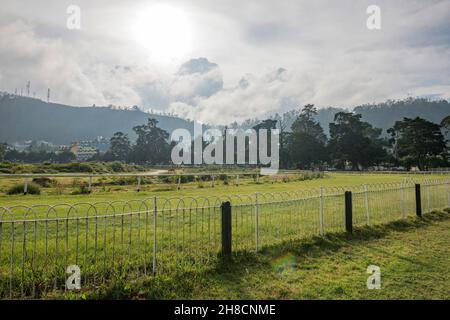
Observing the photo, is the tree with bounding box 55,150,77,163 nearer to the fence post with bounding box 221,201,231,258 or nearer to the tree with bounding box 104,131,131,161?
the tree with bounding box 104,131,131,161

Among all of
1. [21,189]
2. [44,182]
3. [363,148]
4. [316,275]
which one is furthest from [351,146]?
[316,275]

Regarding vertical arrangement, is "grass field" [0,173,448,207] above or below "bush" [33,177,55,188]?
below

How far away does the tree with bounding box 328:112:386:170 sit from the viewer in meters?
64.5

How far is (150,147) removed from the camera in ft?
317

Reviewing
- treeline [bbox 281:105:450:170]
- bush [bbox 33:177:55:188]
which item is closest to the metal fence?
bush [bbox 33:177:55:188]

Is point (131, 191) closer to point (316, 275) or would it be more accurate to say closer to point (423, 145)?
point (316, 275)

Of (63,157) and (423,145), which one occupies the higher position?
(423,145)

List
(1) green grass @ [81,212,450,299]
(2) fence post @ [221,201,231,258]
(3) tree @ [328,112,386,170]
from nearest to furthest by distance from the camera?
(1) green grass @ [81,212,450,299] → (2) fence post @ [221,201,231,258] → (3) tree @ [328,112,386,170]

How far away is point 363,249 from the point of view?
7336 mm

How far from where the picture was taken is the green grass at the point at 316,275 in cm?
478

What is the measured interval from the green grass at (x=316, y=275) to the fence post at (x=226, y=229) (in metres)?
0.24

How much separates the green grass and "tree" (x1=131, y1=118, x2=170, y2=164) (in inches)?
3543

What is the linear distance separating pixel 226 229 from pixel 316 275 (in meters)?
1.84
